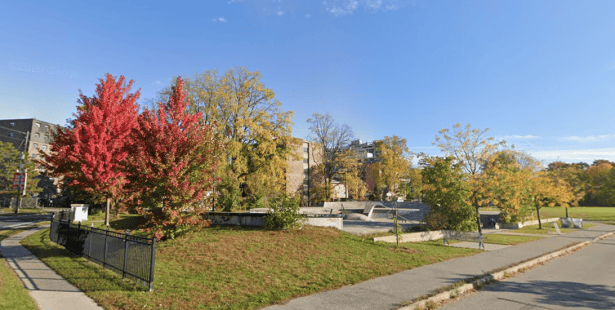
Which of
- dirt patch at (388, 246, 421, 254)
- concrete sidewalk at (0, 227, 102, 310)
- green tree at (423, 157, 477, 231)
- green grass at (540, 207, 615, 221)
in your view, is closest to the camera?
concrete sidewalk at (0, 227, 102, 310)

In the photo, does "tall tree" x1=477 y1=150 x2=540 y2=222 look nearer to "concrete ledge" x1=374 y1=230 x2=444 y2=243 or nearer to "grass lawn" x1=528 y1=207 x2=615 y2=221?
"concrete ledge" x1=374 y1=230 x2=444 y2=243

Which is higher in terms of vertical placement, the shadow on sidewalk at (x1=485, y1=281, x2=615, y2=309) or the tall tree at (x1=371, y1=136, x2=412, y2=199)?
the tall tree at (x1=371, y1=136, x2=412, y2=199)

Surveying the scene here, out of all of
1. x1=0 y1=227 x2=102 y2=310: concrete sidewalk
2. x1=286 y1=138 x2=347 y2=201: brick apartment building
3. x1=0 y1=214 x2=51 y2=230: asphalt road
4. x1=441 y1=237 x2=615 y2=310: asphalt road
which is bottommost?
x1=441 y1=237 x2=615 y2=310: asphalt road

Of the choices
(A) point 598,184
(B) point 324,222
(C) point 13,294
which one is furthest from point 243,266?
(A) point 598,184

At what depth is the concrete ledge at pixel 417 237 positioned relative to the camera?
14.3m

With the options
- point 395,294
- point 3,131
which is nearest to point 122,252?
point 395,294

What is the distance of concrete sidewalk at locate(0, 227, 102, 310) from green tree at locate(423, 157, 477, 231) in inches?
646

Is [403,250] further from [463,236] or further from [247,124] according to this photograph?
[247,124]

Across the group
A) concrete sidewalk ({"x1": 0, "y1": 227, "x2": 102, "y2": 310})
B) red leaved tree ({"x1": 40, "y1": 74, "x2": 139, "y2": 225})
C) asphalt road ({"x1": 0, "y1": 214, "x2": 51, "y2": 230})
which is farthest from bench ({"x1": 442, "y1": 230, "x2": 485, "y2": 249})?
asphalt road ({"x1": 0, "y1": 214, "x2": 51, "y2": 230})

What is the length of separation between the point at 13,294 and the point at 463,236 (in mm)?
17521

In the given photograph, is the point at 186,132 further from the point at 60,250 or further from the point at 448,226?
the point at 448,226

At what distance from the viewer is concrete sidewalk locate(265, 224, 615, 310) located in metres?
6.25

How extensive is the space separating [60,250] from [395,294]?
42.9 feet

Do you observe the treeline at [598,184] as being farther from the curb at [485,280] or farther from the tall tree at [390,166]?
the curb at [485,280]
